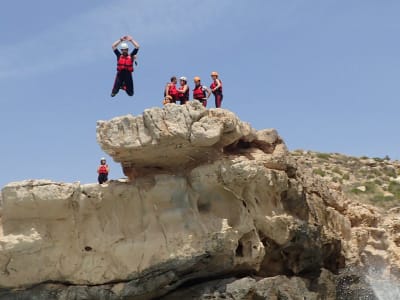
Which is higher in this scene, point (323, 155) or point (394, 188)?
point (323, 155)

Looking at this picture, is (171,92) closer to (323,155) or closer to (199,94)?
(199,94)

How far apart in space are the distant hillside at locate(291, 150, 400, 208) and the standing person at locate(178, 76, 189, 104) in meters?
18.2

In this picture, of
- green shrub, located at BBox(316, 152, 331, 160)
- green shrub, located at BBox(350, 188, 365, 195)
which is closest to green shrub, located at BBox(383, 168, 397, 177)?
green shrub, located at BBox(316, 152, 331, 160)

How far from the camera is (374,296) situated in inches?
723

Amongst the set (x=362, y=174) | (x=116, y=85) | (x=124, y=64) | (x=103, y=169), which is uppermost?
(x=362, y=174)

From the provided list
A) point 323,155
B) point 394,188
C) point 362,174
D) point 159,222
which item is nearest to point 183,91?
point 159,222

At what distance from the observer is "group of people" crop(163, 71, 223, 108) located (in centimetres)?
1647

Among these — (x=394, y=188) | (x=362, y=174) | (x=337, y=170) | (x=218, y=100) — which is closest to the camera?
(x=218, y=100)

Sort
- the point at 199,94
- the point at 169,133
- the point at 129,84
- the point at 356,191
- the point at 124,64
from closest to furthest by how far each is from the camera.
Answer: the point at 169,133 < the point at 124,64 < the point at 129,84 < the point at 199,94 < the point at 356,191

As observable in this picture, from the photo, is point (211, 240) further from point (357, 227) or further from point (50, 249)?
point (357, 227)

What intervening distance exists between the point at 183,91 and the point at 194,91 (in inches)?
17.1

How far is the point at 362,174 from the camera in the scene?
136ft

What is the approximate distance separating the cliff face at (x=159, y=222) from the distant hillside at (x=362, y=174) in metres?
18.6

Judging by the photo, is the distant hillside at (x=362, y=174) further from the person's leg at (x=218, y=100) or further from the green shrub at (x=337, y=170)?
the person's leg at (x=218, y=100)
